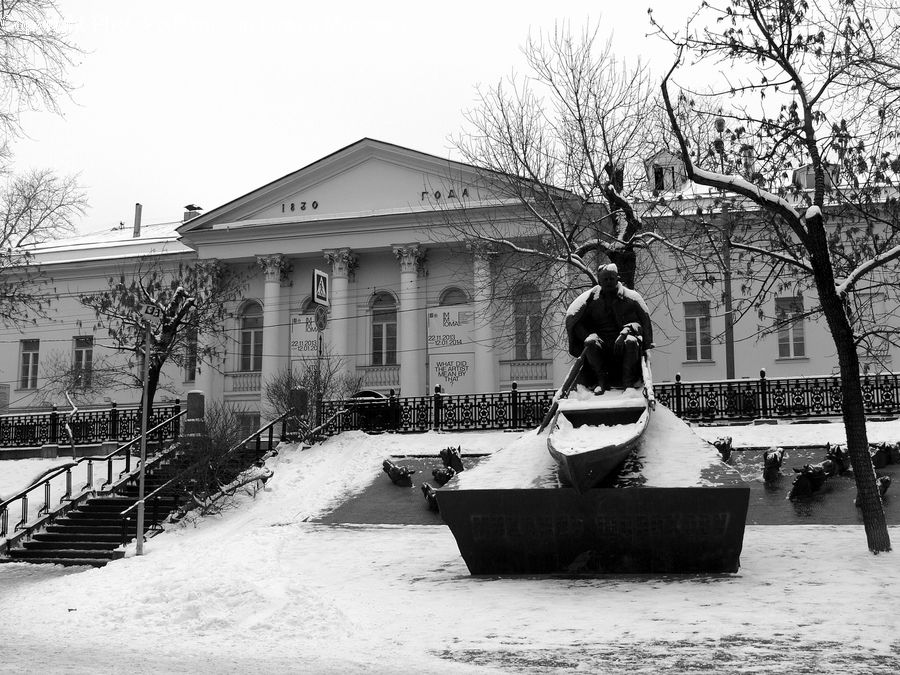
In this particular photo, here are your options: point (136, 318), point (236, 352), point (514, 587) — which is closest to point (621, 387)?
point (514, 587)

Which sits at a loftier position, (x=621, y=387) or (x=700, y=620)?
(x=621, y=387)

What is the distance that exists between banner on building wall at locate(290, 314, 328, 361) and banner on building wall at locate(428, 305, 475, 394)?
451 cm

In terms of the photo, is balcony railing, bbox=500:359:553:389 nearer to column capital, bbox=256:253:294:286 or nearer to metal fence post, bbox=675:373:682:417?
column capital, bbox=256:253:294:286

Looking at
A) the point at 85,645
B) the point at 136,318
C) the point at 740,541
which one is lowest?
the point at 85,645

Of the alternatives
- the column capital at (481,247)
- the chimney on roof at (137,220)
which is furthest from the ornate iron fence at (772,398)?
the chimney on roof at (137,220)

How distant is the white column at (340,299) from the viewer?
38.8 meters

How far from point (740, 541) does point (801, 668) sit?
3688mm

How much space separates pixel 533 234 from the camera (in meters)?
33.9

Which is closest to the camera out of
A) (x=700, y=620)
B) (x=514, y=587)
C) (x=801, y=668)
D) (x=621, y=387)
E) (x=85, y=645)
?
(x=801, y=668)

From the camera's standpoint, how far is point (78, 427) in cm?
2808

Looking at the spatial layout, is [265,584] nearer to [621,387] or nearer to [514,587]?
[514,587]

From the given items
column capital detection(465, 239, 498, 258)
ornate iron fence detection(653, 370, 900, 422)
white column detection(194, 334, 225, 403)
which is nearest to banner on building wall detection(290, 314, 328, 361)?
white column detection(194, 334, 225, 403)

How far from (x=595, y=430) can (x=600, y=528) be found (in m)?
1.08

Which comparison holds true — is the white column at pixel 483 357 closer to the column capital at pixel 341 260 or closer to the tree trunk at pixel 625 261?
the column capital at pixel 341 260
